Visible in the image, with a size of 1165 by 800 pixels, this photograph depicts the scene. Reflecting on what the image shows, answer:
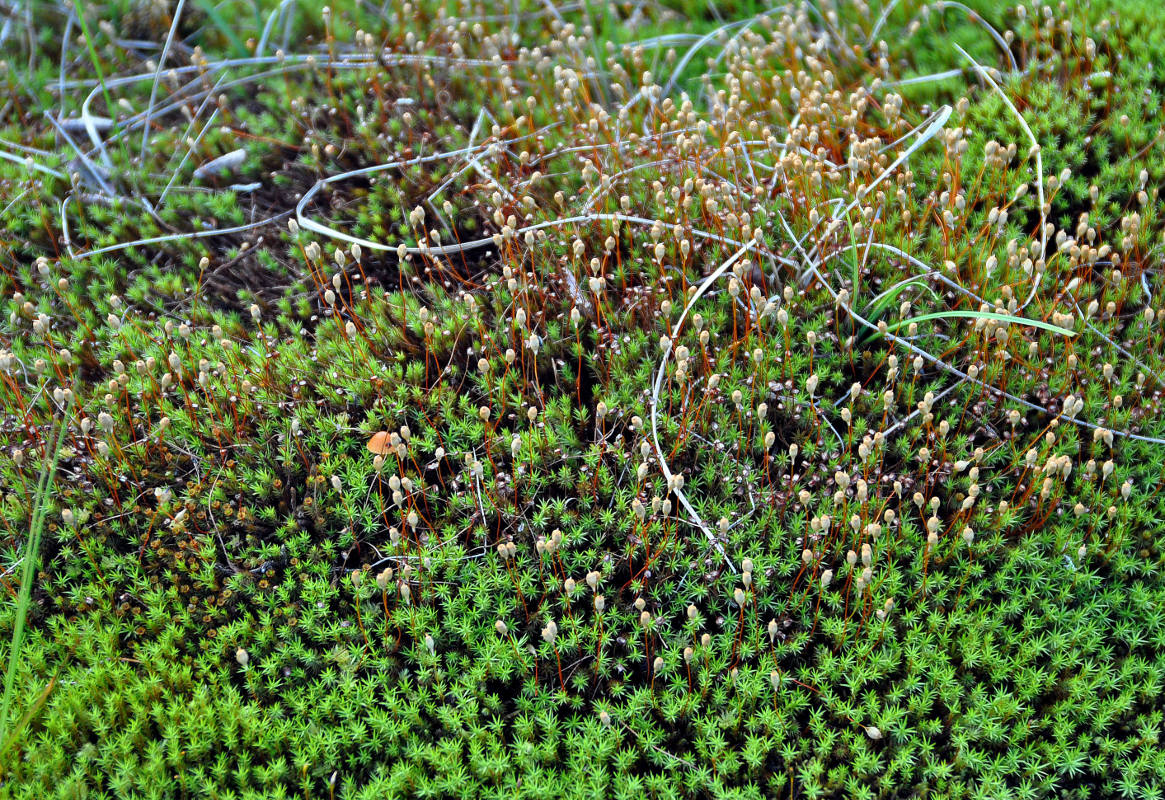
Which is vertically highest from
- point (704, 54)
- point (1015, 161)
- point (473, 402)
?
point (704, 54)

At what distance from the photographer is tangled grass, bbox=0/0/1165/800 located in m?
2.12

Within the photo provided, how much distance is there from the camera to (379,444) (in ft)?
8.57

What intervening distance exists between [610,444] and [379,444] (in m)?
0.75

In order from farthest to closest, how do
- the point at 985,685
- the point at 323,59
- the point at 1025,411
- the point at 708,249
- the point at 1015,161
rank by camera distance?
the point at 323,59
the point at 1015,161
the point at 708,249
the point at 1025,411
the point at 985,685

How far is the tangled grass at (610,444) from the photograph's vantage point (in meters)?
2.12

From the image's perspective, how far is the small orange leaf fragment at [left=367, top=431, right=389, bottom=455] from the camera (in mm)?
2594

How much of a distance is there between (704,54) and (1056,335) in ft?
7.75

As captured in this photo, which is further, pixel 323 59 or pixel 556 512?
pixel 323 59

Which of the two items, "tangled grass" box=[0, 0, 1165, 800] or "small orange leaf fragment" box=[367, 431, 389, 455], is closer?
"tangled grass" box=[0, 0, 1165, 800]

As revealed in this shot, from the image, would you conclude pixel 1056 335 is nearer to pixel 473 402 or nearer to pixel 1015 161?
pixel 1015 161

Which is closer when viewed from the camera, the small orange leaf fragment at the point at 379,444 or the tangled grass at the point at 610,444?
the tangled grass at the point at 610,444

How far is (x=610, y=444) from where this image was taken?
263 centimetres

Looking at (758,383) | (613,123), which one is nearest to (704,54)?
(613,123)

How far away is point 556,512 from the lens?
2471 mm
